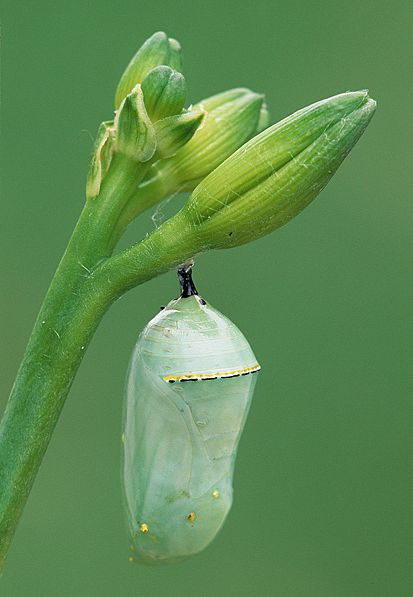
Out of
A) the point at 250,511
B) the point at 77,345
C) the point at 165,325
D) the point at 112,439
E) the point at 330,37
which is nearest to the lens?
the point at 77,345

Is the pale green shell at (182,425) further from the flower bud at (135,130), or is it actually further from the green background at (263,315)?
the green background at (263,315)

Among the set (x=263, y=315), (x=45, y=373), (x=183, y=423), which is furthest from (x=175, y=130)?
(x=263, y=315)

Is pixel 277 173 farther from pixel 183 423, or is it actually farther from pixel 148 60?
pixel 183 423

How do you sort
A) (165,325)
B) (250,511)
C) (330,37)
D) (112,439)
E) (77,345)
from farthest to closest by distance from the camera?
(330,37) → (250,511) → (112,439) → (165,325) → (77,345)

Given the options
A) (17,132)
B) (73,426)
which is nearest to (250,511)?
(73,426)

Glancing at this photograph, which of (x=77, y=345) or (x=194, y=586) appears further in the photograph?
(x=194, y=586)

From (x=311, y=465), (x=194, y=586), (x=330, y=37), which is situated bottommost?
(x=194, y=586)

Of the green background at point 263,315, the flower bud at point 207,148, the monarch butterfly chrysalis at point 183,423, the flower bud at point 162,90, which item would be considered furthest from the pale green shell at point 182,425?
the green background at point 263,315

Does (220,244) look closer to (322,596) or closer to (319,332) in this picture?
(319,332)

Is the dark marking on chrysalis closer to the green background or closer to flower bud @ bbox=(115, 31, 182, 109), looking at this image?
flower bud @ bbox=(115, 31, 182, 109)
